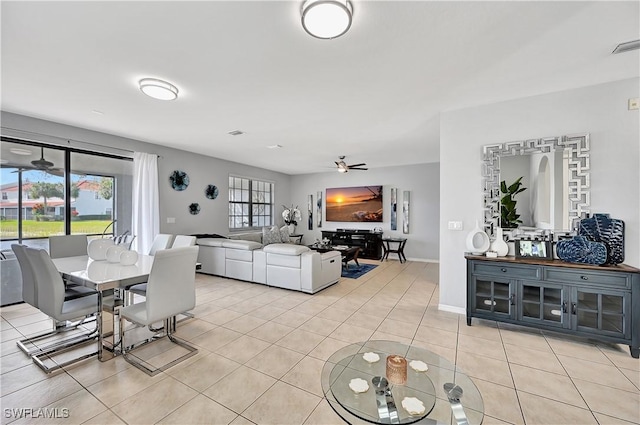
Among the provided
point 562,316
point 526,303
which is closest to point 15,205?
point 526,303

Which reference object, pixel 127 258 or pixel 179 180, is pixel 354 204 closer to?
pixel 179 180

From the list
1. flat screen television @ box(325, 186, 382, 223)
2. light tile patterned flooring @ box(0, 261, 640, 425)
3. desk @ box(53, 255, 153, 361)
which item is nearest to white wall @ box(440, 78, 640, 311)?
light tile patterned flooring @ box(0, 261, 640, 425)

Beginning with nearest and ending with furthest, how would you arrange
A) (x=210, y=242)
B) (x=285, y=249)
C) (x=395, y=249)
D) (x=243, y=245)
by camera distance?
(x=285, y=249) < (x=243, y=245) < (x=210, y=242) < (x=395, y=249)

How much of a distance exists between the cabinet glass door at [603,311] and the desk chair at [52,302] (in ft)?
15.3

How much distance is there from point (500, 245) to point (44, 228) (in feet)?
20.8

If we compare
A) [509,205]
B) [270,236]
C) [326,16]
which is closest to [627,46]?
[509,205]

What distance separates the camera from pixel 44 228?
4.01 metres

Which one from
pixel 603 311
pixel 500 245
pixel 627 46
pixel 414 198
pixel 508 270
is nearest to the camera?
pixel 627 46

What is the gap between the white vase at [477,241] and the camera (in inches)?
125

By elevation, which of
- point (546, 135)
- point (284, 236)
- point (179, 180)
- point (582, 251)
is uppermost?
point (546, 135)

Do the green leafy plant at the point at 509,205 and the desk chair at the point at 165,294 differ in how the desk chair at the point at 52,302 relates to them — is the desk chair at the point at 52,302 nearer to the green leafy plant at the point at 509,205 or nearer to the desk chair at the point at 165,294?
the desk chair at the point at 165,294

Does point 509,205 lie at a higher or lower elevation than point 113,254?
higher

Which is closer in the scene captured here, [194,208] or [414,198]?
[194,208]

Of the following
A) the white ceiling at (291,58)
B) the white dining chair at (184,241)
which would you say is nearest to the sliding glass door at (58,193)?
the white ceiling at (291,58)
